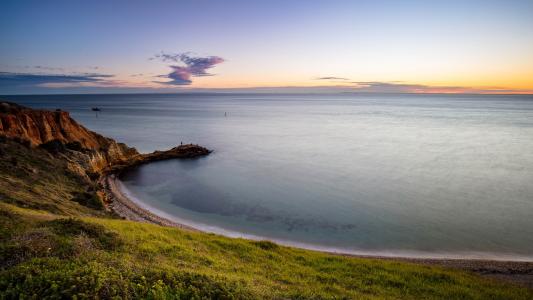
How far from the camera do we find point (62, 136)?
47344 millimetres

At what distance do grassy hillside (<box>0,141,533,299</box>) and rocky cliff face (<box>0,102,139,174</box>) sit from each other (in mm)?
17939

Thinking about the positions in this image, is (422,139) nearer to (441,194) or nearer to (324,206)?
(441,194)

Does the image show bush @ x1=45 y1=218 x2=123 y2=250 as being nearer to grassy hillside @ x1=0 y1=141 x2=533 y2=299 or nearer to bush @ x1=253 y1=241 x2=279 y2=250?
grassy hillside @ x1=0 y1=141 x2=533 y2=299

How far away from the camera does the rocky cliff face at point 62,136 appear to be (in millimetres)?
39906

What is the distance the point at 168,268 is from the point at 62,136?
42941mm

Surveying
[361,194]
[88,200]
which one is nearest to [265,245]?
[88,200]

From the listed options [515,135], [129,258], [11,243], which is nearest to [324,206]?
[129,258]

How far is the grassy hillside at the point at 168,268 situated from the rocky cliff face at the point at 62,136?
17.9m

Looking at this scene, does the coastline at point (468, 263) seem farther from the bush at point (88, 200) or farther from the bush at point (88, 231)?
the bush at point (88, 231)

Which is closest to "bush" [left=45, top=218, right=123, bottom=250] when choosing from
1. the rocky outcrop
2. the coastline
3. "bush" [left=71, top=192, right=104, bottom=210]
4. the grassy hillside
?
the grassy hillside

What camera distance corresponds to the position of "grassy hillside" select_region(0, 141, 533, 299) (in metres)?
11.1

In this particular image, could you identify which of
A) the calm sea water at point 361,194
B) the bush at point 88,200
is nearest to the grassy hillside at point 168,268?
the bush at point 88,200

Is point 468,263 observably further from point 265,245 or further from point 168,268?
point 168,268

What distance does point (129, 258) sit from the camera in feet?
48.4
